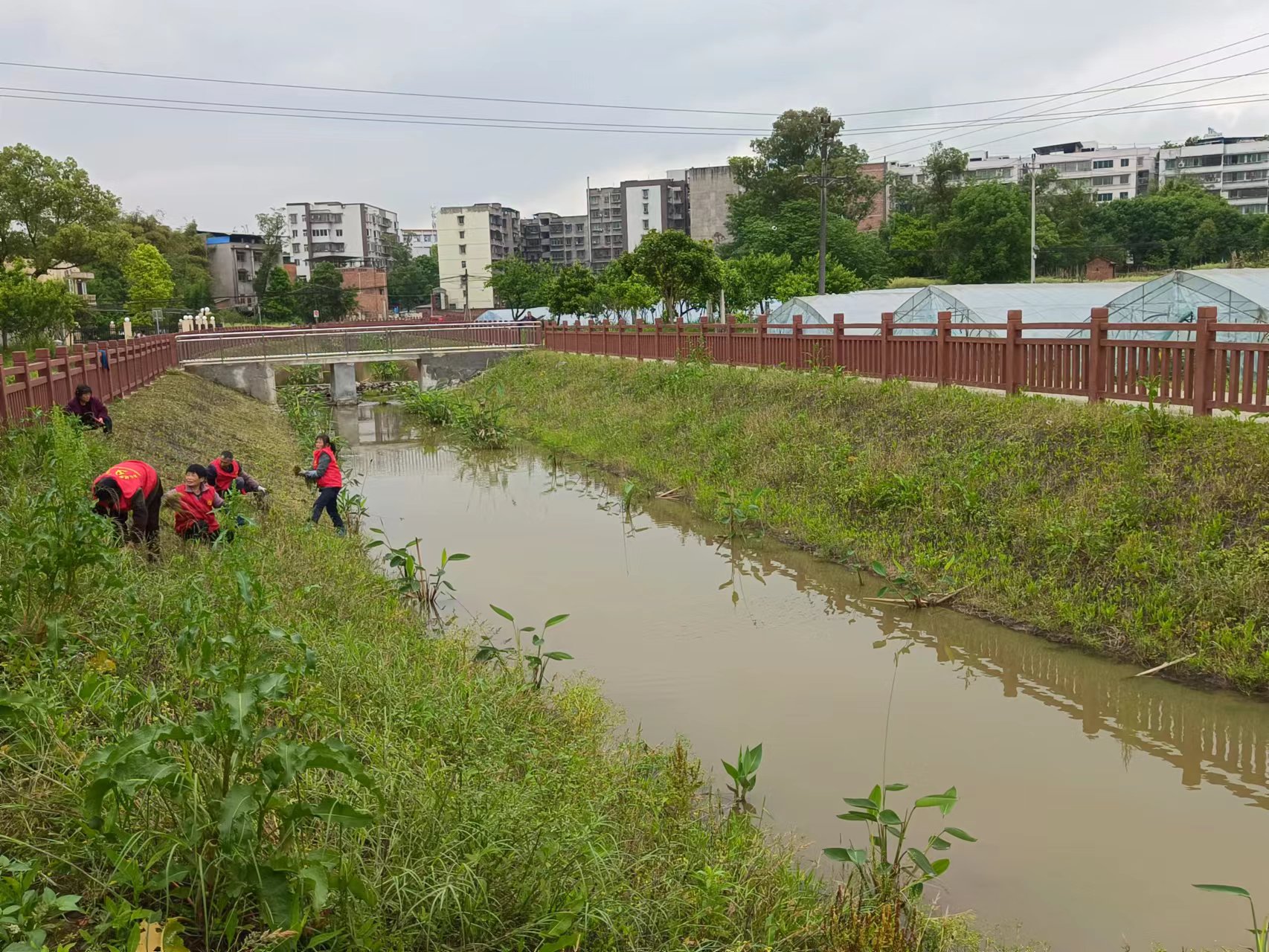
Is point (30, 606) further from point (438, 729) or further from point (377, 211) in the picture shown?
point (377, 211)

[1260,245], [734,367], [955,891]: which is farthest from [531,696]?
[1260,245]

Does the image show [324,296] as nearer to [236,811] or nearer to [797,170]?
[797,170]

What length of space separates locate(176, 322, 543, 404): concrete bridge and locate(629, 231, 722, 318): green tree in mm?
5977

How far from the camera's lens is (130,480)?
7832 mm

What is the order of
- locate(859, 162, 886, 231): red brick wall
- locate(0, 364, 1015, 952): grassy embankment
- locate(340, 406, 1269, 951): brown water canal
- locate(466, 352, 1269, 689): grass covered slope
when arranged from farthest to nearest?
locate(859, 162, 886, 231): red brick wall, locate(466, 352, 1269, 689): grass covered slope, locate(340, 406, 1269, 951): brown water canal, locate(0, 364, 1015, 952): grassy embankment

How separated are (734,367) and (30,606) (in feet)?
53.8

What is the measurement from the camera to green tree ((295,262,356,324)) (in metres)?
74.2

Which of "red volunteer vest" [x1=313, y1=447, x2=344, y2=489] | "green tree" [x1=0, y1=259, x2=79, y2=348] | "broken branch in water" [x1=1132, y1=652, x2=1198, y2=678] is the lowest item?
"broken branch in water" [x1=1132, y1=652, x2=1198, y2=678]

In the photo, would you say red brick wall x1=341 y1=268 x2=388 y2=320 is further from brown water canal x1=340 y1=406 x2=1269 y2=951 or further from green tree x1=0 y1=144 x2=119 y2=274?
brown water canal x1=340 y1=406 x2=1269 y2=951

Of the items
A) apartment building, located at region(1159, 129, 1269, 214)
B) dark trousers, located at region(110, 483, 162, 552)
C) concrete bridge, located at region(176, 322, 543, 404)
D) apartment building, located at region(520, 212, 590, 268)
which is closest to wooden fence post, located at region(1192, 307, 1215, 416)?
dark trousers, located at region(110, 483, 162, 552)

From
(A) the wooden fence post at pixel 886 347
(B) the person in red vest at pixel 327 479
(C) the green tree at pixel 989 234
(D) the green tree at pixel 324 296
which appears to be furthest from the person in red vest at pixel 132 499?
(D) the green tree at pixel 324 296

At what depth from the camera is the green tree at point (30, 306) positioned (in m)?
26.1

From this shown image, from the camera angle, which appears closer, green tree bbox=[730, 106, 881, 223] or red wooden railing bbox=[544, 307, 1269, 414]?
red wooden railing bbox=[544, 307, 1269, 414]

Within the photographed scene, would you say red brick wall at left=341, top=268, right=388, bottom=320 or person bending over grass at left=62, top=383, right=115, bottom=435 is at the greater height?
red brick wall at left=341, top=268, right=388, bottom=320
